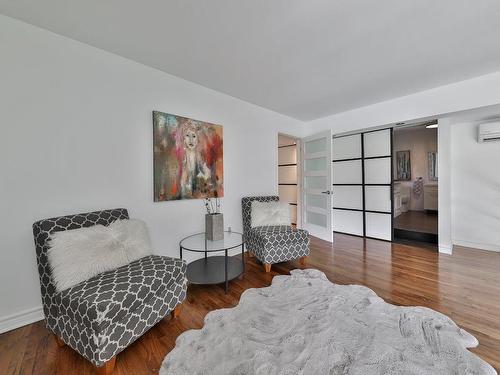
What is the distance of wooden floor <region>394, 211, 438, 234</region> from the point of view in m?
4.35

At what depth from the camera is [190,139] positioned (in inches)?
105

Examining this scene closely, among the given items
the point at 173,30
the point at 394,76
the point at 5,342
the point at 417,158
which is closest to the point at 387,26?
the point at 394,76

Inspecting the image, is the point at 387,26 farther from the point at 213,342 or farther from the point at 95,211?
the point at 95,211

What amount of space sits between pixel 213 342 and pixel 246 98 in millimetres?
3056

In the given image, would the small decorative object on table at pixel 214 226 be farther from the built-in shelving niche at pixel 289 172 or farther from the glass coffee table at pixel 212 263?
the built-in shelving niche at pixel 289 172

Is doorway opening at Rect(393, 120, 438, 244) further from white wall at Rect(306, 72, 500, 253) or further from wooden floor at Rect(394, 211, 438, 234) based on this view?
white wall at Rect(306, 72, 500, 253)

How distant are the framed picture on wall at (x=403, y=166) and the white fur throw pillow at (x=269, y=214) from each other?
14.2 feet

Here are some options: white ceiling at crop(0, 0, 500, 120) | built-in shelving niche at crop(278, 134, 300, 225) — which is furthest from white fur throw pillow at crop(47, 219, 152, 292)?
built-in shelving niche at crop(278, 134, 300, 225)

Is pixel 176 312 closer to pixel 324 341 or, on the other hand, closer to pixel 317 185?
pixel 324 341

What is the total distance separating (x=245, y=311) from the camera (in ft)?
5.95

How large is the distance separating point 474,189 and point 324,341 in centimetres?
380

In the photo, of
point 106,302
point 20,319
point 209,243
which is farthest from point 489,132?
point 20,319

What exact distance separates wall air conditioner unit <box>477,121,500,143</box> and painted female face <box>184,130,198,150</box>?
428cm

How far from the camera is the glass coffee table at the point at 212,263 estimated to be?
2.12m
